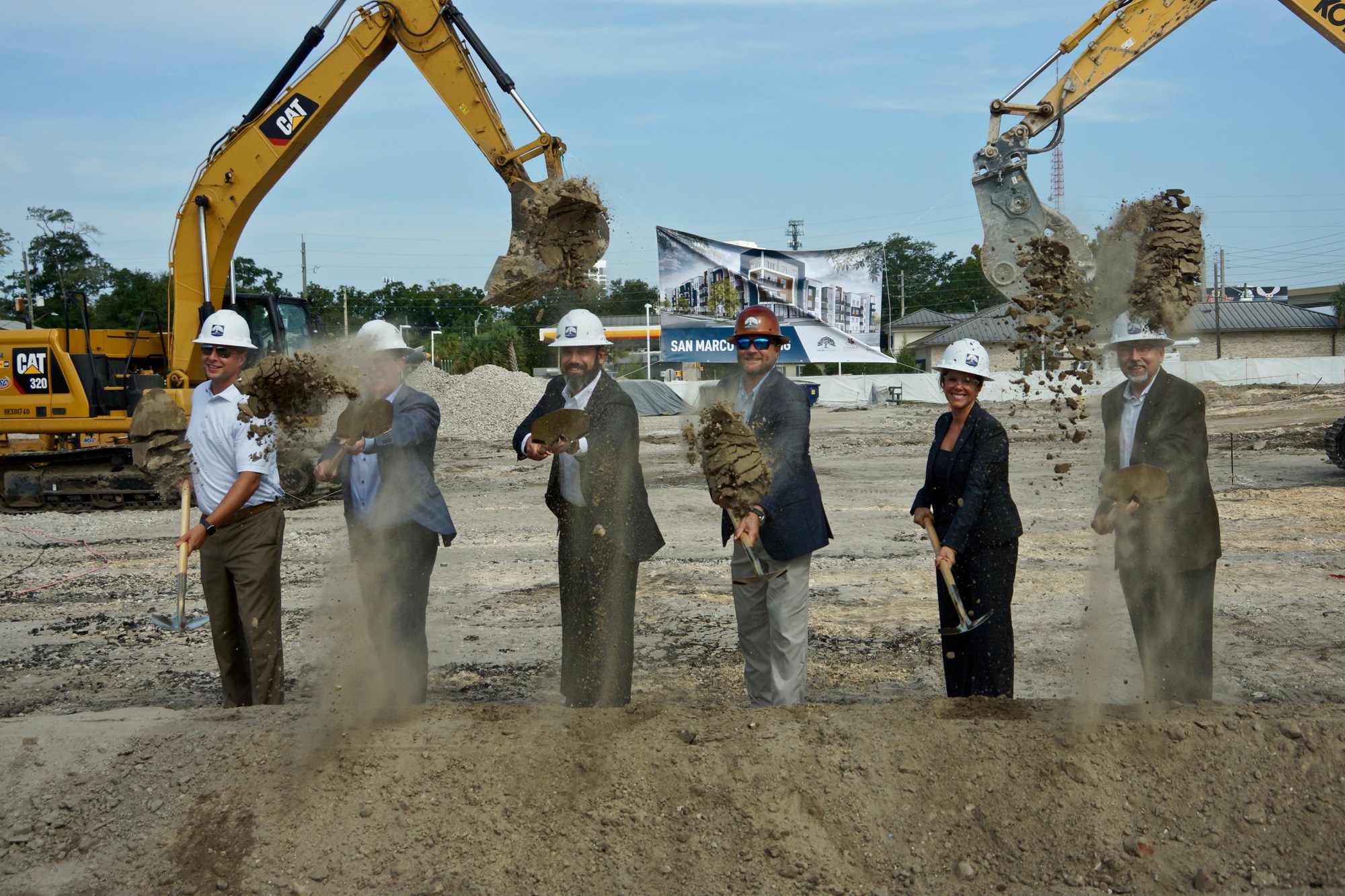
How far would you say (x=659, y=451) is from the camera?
15.8 meters

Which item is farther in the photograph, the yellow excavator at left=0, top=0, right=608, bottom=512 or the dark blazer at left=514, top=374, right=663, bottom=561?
the yellow excavator at left=0, top=0, right=608, bottom=512

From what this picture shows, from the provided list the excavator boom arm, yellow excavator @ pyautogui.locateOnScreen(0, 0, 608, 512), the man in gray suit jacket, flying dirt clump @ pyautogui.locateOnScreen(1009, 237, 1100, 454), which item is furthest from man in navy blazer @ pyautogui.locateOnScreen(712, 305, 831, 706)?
the excavator boom arm

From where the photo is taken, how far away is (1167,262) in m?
4.41

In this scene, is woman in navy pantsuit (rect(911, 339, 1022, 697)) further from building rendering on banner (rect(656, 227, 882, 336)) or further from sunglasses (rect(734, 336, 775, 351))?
building rendering on banner (rect(656, 227, 882, 336))

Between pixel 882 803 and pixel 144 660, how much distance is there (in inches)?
192

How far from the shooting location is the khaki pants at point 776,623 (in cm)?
423

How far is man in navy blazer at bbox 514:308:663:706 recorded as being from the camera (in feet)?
14.5

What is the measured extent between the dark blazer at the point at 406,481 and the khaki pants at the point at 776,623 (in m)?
1.40

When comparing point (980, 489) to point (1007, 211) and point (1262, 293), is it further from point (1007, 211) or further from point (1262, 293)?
point (1262, 293)

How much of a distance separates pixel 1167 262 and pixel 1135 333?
17.0 inches

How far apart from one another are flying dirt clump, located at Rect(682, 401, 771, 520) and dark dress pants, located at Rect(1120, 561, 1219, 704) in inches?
64.2

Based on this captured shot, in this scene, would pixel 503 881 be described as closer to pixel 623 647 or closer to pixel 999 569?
Result: pixel 623 647

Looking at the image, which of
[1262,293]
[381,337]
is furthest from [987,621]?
[1262,293]

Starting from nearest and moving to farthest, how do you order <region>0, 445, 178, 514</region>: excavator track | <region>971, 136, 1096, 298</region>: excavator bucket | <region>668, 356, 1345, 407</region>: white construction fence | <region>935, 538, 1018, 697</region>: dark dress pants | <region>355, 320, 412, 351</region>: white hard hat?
<region>935, 538, 1018, 697</region>: dark dress pants → <region>355, 320, 412, 351</region>: white hard hat → <region>971, 136, 1096, 298</region>: excavator bucket → <region>0, 445, 178, 514</region>: excavator track → <region>668, 356, 1345, 407</region>: white construction fence
